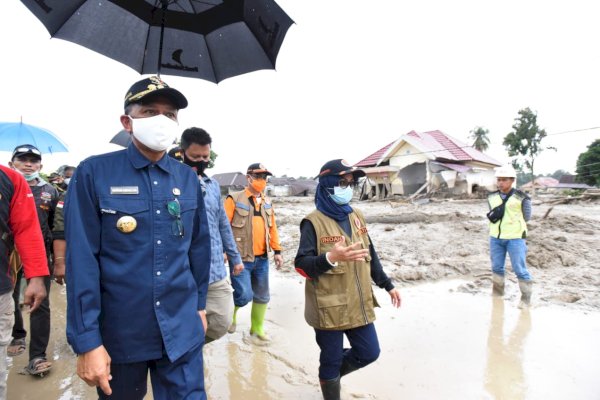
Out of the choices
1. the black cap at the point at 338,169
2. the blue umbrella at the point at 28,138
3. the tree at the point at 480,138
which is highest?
the tree at the point at 480,138

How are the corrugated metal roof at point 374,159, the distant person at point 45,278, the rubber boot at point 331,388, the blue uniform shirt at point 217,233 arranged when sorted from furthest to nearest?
the corrugated metal roof at point 374,159, the distant person at point 45,278, the blue uniform shirt at point 217,233, the rubber boot at point 331,388

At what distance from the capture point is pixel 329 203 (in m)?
2.70

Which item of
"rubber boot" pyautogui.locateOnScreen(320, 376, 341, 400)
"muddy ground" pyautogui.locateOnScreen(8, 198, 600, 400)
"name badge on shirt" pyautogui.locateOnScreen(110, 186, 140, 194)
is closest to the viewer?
"name badge on shirt" pyautogui.locateOnScreen(110, 186, 140, 194)

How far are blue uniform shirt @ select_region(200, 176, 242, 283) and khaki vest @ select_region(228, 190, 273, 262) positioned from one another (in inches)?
27.6

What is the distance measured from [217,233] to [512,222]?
430 centimetres

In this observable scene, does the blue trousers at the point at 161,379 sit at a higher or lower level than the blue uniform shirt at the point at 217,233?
lower

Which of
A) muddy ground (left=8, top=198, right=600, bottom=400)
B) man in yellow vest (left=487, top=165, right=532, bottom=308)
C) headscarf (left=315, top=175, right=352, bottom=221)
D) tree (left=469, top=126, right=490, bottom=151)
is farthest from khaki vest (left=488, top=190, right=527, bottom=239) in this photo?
tree (left=469, top=126, right=490, bottom=151)

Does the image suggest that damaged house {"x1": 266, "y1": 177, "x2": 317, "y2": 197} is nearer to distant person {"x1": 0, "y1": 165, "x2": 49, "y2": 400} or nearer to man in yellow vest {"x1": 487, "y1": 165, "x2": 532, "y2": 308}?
man in yellow vest {"x1": 487, "y1": 165, "x2": 532, "y2": 308}

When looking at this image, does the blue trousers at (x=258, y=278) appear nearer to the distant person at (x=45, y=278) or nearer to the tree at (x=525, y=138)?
the distant person at (x=45, y=278)

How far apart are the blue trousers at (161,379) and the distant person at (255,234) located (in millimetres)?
2179

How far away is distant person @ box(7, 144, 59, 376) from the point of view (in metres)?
3.25

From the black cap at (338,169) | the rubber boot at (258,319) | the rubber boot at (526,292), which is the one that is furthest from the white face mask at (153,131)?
the rubber boot at (526,292)

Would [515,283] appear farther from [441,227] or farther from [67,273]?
[67,273]

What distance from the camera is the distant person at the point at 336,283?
2480mm
